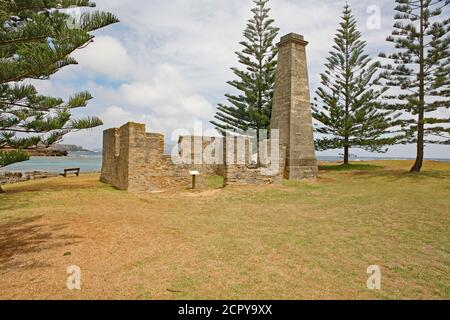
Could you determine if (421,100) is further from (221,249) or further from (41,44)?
(41,44)

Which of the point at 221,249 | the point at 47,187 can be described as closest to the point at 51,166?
the point at 47,187

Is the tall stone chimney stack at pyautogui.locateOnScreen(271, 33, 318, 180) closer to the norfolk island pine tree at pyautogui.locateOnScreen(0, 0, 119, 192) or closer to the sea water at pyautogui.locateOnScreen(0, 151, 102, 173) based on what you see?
the norfolk island pine tree at pyautogui.locateOnScreen(0, 0, 119, 192)

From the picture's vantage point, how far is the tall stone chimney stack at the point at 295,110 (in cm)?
1173

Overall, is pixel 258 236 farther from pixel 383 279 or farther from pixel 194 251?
pixel 383 279

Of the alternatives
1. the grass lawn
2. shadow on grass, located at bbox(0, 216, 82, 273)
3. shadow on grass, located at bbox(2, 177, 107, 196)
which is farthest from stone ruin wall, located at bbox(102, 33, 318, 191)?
shadow on grass, located at bbox(0, 216, 82, 273)

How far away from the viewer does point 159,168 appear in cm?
944

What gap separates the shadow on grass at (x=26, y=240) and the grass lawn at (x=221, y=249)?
16mm

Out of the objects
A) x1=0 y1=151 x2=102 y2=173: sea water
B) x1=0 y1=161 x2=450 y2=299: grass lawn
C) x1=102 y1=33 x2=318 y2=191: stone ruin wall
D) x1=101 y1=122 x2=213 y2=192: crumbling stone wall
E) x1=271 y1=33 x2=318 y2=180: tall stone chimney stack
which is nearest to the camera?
x1=0 y1=161 x2=450 y2=299: grass lawn

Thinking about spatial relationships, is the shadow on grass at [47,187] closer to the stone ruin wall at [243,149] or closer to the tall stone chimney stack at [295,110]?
the stone ruin wall at [243,149]

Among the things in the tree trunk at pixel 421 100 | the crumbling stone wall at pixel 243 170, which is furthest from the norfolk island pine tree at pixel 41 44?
the tree trunk at pixel 421 100

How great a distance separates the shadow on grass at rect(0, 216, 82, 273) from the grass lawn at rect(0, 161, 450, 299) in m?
0.02

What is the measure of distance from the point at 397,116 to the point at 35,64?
52.0 feet

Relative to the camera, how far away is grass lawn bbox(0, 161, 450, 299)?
2521mm
